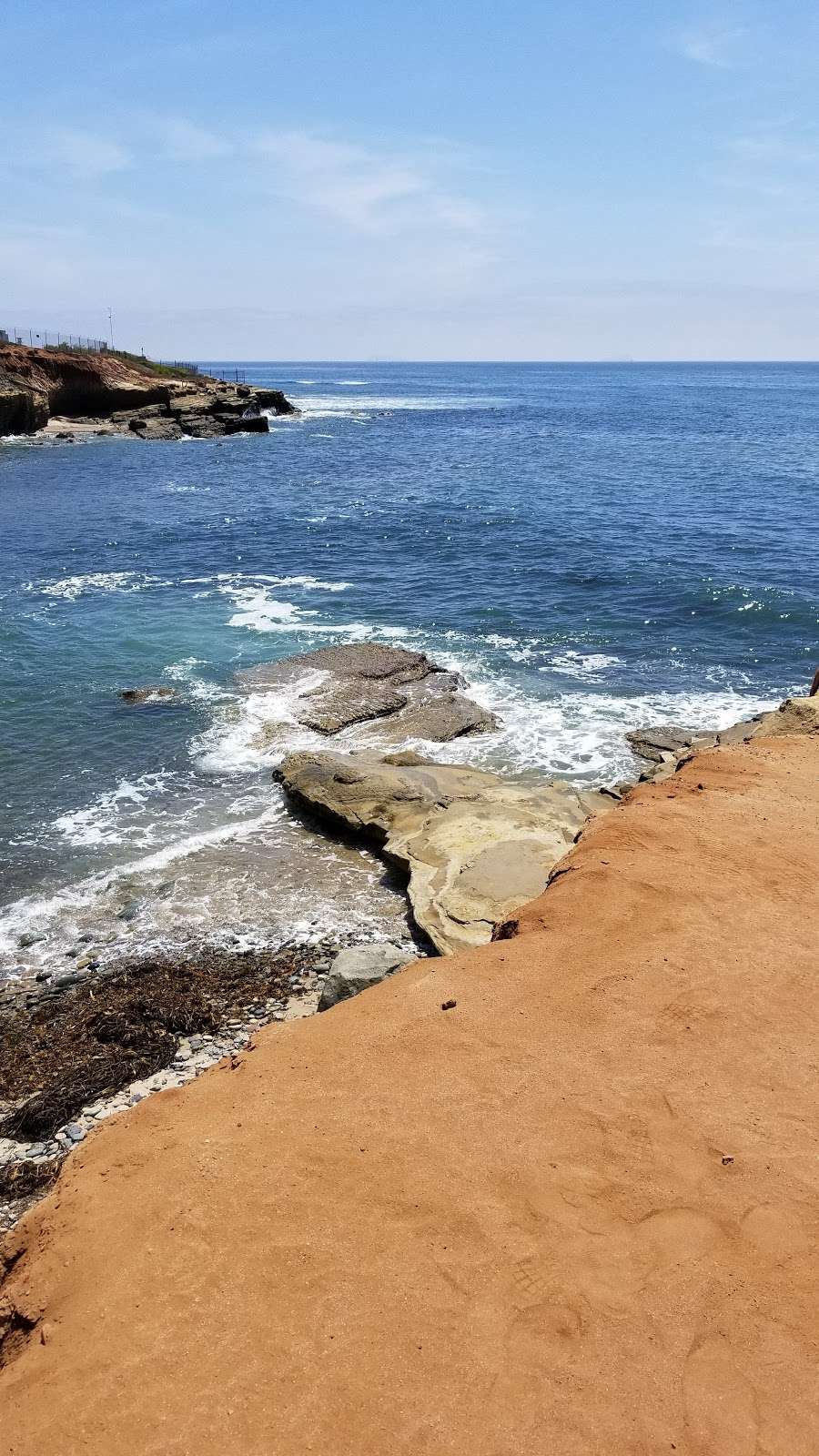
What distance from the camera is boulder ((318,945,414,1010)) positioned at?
9.92 meters

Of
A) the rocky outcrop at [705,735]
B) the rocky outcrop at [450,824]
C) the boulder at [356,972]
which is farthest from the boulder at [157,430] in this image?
the boulder at [356,972]

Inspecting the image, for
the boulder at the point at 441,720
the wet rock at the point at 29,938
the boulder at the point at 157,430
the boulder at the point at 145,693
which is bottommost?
the wet rock at the point at 29,938

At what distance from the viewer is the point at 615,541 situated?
121 ft

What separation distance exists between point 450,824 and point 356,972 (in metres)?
4.83

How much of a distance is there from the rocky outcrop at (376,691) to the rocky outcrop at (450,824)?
6.50 ft

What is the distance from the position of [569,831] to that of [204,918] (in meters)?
6.08

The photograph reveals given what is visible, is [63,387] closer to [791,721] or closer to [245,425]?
[245,425]

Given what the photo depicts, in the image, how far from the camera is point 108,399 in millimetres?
76938

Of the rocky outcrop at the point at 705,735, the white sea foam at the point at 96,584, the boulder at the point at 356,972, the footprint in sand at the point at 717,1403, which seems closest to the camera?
the footprint in sand at the point at 717,1403

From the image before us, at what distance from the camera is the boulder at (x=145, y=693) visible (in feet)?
70.6

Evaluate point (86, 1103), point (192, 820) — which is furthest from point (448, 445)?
point (86, 1103)

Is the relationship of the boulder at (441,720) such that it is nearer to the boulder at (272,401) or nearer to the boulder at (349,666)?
the boulder at (349,666)

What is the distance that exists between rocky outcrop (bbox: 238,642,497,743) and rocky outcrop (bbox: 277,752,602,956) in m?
1.98

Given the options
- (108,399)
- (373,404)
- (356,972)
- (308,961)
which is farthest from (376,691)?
(373,404)
